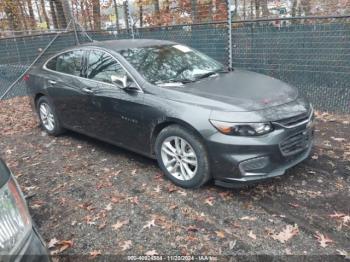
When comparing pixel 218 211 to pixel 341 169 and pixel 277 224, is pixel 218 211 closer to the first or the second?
pixel 277 224

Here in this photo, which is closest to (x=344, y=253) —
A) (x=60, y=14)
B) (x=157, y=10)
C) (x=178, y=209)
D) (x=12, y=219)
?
(x=178, y=209)

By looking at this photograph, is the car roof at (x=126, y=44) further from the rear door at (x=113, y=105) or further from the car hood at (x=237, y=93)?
the car hood at (x=237, y=93)

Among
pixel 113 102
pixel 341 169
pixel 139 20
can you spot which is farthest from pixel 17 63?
pixel 341 169

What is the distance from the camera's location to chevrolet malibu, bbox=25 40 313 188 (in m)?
3.46

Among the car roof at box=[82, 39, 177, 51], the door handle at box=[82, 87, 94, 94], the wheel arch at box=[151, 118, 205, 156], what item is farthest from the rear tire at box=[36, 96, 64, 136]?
the wheel arch at box=[151, 118, 205, 156]

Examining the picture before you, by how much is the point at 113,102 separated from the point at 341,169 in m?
2.95

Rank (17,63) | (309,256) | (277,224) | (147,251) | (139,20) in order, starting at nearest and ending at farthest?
(309,256) → (147,251) → (277,224) → (17,63) → (139,20)

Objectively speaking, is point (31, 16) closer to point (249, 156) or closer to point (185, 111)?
point (185, 111)

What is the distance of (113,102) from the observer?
175 inches

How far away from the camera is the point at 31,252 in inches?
70.4

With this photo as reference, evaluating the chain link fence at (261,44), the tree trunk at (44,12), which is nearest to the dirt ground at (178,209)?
the chain link fence at (261,44)

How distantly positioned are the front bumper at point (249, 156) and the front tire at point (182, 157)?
0.44 ft

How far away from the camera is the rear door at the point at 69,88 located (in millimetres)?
5043

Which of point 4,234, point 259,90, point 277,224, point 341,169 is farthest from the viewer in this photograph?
point 341,169
